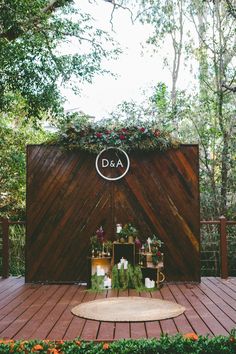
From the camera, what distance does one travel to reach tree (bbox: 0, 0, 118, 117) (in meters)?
7.42

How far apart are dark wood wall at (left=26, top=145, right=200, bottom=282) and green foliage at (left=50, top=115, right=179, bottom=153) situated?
174 mm

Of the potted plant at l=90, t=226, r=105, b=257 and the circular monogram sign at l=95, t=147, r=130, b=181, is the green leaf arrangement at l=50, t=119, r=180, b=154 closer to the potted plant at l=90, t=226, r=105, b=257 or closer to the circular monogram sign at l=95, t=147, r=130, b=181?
the circular monogram sign at l=95, t=147, r=130, b=181

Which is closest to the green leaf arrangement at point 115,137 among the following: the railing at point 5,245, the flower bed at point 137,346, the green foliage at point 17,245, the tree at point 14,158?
the railing at point 5,245

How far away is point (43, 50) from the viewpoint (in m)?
8.66

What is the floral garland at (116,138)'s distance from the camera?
22.0ft

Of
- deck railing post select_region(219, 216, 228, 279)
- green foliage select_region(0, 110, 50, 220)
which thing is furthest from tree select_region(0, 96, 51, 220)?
deck railing post select_region(219, 216, 228, 279)

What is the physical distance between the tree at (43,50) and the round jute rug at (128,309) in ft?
14.9

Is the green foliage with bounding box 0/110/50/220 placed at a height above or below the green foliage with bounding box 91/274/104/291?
above

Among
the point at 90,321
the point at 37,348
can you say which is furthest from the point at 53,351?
the point at 90,321

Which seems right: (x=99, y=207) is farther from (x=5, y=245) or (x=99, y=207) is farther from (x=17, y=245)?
(x=17, y=245)

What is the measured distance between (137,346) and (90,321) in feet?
3.77

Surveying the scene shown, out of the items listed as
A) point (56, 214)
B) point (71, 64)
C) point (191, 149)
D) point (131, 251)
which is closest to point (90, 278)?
point (131, 251)

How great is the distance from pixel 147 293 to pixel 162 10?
28.8 ft

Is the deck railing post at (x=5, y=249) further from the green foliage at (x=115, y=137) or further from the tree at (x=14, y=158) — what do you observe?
the tree at (x=14, y=158)
